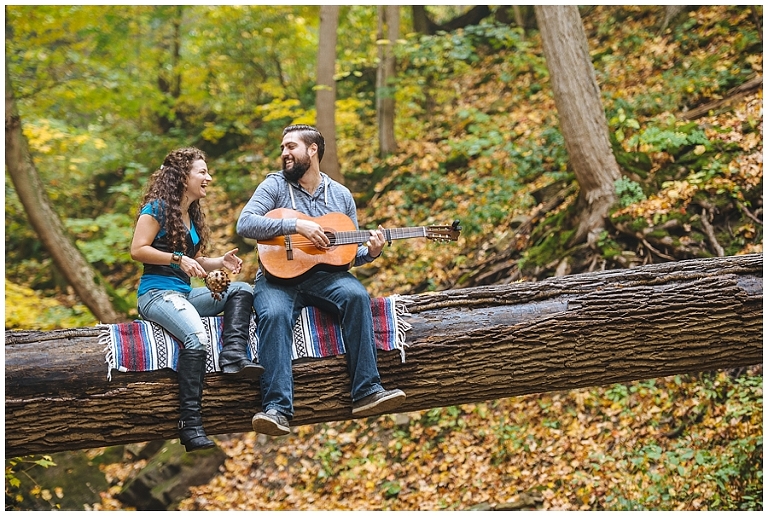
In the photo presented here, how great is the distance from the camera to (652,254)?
22.3 ft

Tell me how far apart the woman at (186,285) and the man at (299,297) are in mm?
138

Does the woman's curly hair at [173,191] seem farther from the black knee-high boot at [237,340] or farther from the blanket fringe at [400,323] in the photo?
the blanket fringe at [400,323]

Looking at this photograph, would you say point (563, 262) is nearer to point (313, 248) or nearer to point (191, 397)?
point (313, 248)

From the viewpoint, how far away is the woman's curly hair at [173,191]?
3.90 metres

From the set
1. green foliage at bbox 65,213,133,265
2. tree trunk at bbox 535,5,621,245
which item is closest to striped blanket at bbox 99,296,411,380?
tree trunk at bbox 535,5,621,245

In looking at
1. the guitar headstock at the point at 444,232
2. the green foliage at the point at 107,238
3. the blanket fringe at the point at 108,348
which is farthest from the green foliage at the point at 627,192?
the green foliage at the point at 107,238

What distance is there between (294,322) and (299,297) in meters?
0.17

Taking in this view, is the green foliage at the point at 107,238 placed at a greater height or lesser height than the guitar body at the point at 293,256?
greater

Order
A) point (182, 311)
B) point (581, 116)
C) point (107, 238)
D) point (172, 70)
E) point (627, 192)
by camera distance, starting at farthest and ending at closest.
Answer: point (172, 70)
point (107, 238)
point (581, 116)
point (627, 192)
point (182, 311)

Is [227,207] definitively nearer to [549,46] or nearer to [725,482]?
[549,46]

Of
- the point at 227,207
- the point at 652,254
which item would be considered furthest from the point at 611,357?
the point at 227,207

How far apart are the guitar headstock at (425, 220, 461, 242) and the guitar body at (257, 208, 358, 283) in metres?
0.49

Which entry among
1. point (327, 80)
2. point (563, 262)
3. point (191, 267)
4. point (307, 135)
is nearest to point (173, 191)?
point (191, 267)

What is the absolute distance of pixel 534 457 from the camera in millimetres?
6289
